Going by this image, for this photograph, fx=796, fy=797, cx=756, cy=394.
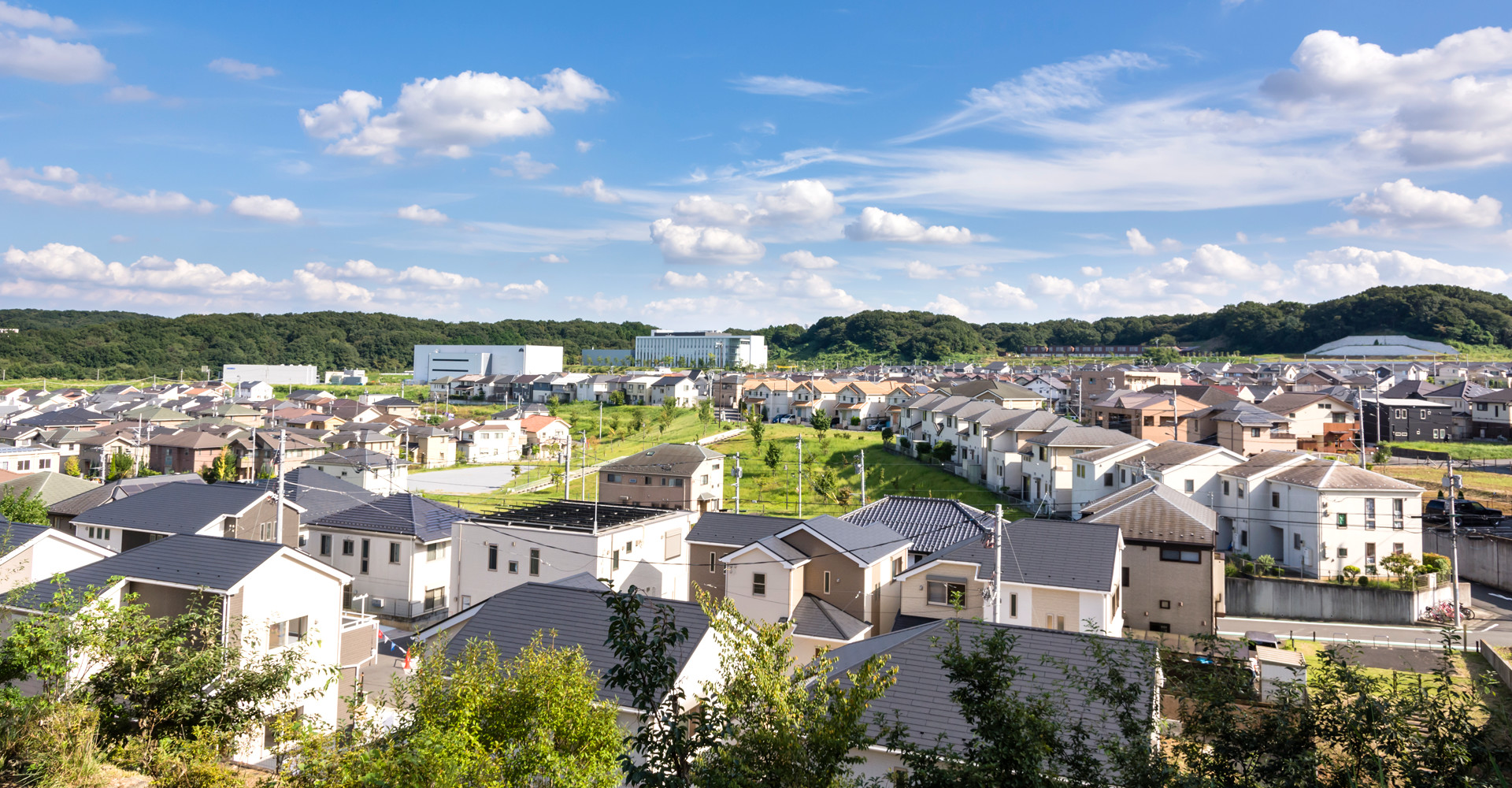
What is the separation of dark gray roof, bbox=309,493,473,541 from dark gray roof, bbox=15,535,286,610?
7.24 meters

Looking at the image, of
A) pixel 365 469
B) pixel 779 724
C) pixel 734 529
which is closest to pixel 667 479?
pixel 734 529

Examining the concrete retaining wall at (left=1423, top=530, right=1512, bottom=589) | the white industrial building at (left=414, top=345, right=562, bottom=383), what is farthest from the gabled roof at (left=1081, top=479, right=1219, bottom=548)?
the white industrial building at (left=414, top=345, right=562, bottom=383)

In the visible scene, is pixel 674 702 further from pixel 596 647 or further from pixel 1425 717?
pixel 596 647

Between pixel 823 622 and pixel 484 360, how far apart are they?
8219 centimetres

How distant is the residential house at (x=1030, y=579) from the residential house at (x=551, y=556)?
5.80m

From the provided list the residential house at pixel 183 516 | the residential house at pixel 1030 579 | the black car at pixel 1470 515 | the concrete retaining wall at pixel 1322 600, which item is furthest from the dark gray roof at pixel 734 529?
the black car at pixel 1470 515

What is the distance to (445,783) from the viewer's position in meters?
5.00

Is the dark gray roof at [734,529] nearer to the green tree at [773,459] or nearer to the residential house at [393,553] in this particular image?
the residential house at [393,553]

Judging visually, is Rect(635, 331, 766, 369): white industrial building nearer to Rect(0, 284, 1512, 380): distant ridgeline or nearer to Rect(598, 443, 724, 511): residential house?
Rect(0, 284, 1512, 380): distant ridgeline

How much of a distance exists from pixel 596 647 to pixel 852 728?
6030mm

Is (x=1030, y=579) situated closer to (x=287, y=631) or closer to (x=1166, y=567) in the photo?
(x=1166, y=567)

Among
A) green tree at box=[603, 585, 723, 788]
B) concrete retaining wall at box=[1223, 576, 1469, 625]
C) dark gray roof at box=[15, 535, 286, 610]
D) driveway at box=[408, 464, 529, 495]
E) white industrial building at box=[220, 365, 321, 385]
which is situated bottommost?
concrete retaining wall at box=[1223, 576, 1469, 625]

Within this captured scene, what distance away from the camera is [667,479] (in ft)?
99.8

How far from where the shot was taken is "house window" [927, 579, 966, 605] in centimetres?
1683
